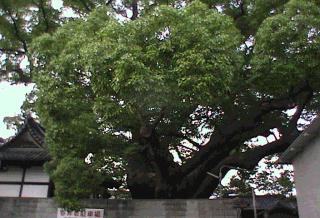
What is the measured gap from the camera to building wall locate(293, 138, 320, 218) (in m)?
12.6

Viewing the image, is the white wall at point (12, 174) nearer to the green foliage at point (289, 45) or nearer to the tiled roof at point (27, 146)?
the tiled roof at point (27, 146)

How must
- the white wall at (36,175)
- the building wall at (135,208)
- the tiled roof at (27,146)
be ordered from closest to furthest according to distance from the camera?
the building wall at (135,208), the tiled roof at (27,146), the white wall at (36,175)

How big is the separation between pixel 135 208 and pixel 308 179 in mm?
6344

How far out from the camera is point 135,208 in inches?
601

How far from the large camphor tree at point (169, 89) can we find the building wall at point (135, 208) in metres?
0.89

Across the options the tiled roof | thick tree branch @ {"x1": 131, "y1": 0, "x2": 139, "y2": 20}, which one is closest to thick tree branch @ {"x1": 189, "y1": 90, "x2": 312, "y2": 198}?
the tiled roof

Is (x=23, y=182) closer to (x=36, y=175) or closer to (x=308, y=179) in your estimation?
(x=36, y=175)

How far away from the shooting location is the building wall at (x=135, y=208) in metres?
14.9

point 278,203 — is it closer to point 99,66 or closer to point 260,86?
point 260,86

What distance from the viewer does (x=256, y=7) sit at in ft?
51.7

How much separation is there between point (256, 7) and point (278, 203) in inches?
332

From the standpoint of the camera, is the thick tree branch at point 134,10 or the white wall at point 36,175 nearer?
the white wall at point 36,175

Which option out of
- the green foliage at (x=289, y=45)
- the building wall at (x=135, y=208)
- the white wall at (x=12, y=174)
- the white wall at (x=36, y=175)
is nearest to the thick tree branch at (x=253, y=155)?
the building wall at (x=135, y=208)

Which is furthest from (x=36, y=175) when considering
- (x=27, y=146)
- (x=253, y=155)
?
(x=253, y=155)
